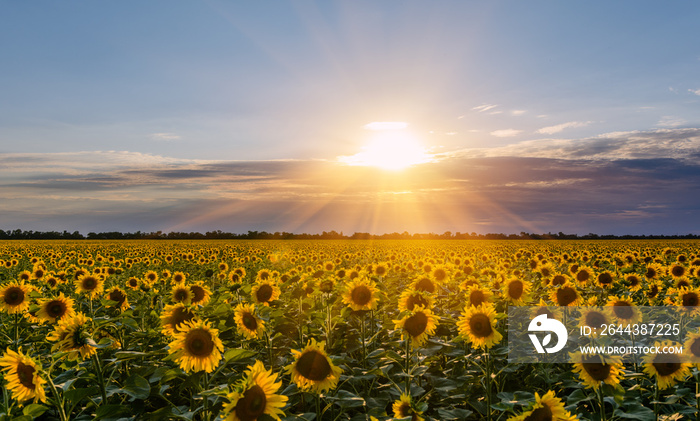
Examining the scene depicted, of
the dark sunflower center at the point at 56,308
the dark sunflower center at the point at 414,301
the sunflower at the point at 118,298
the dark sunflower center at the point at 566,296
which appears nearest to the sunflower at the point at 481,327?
the dark sunflower center at the point at 414,301

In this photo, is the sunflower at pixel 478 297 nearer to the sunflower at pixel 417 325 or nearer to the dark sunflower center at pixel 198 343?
the sunflower at pixel 417 325

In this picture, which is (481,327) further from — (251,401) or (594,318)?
(251,401)

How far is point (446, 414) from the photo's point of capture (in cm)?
436

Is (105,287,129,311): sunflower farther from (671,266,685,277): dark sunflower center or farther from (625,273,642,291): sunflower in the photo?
(671,266,685,277): dark sunflower center

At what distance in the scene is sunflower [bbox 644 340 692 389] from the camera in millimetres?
4746

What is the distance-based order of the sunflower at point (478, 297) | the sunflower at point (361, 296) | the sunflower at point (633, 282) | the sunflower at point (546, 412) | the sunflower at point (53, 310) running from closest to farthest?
the sunflower at point (546, 412) → the sunflower at point (53, 310) → the sunflower at point (361, 296) → the sunflower at point (478, 297) → the sunflower at point (633, 282)

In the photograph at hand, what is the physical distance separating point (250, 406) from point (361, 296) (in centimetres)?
401

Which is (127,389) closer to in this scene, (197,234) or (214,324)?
(214,324)

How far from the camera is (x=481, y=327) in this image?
531 centimetres

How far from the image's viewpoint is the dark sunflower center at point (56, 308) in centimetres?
625

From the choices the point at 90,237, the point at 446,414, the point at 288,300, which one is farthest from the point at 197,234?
the point at 446,414

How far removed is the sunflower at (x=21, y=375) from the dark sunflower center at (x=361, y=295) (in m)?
4.06

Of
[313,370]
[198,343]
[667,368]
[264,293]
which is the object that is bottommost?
[667,368]

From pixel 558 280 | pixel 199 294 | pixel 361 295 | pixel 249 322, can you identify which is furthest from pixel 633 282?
pixel 199 294
